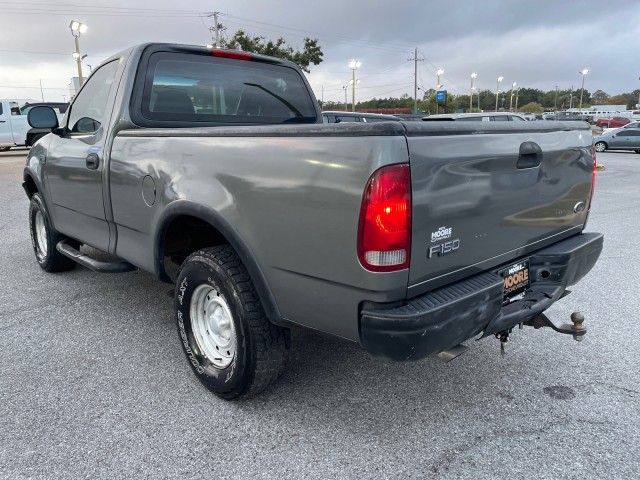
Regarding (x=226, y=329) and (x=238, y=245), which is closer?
(x=238, y=245)

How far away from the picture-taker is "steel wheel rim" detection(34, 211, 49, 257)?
17.1 feet

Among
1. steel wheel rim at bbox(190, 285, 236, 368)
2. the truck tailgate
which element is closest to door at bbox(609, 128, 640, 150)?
the truck tailgate

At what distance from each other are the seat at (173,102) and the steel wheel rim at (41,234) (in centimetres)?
233

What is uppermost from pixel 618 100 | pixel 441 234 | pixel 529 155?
pixel 618 100

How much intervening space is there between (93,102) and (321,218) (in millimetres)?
2829

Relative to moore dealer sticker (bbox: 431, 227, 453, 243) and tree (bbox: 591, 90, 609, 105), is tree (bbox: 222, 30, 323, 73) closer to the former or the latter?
moore dealer sticker (bbox: 431, 227, 453, 243)

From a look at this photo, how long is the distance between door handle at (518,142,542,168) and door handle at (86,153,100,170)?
274 cm

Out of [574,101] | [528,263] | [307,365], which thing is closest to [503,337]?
[528,263]

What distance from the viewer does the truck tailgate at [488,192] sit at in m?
2.14

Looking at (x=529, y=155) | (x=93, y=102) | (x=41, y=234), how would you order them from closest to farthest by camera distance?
(x=529, y=155)
(x=93, y=102)
(x=41, y=234)

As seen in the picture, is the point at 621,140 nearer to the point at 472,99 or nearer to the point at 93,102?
the point at 93,102

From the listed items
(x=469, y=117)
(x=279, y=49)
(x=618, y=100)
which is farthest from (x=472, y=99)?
(x=469, y=117)

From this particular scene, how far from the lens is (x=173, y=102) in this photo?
12.1ft

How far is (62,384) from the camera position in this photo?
10.1 feet
